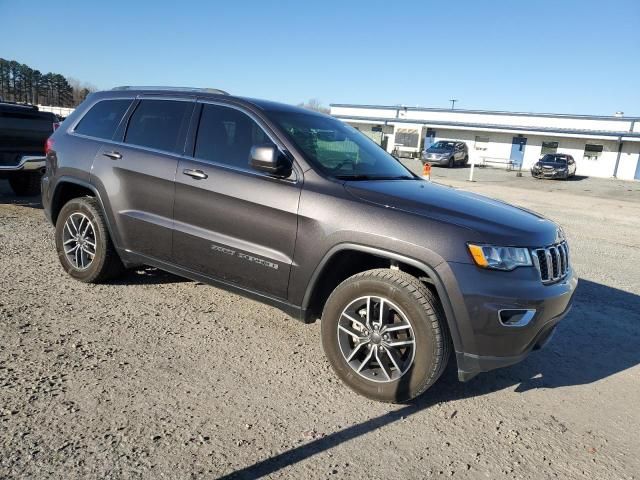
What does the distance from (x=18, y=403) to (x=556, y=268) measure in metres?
3.39

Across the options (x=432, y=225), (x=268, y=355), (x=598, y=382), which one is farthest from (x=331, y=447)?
(x=598, y=382)

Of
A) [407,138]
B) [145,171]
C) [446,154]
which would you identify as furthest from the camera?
[407,138]

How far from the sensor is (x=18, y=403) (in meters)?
2.80

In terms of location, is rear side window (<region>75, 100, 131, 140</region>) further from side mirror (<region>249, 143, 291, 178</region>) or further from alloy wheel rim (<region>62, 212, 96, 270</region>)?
side mirror (<region>249, 143, 291, 178</region>)

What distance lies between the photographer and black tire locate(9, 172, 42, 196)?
907cm

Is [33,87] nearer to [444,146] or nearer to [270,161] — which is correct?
[444,146]

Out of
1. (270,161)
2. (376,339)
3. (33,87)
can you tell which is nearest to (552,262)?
(376,339)

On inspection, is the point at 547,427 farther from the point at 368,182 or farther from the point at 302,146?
the point at 302,146

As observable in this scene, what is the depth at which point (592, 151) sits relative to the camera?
132ft

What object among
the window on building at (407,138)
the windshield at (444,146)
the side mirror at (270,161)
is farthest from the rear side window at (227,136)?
the window on building at (407,138)

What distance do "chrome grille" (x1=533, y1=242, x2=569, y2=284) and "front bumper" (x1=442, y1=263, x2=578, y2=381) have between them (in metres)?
0.10

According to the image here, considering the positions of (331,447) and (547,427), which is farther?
(547,427)

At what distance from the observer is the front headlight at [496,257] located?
9.55 feet

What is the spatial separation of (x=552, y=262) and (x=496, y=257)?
56cm
